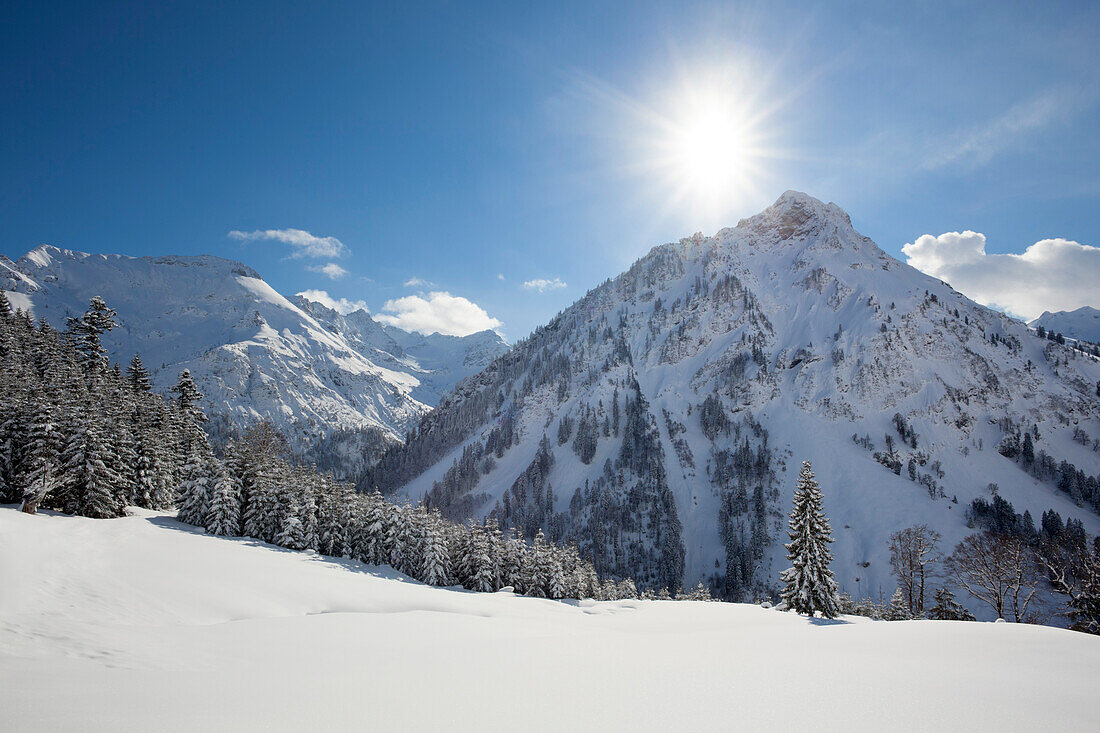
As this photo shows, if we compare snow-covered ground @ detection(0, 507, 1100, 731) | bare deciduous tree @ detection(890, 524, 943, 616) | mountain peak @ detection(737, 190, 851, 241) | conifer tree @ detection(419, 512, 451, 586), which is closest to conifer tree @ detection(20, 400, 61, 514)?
snow-covered ground @ detection(0, 507, 1100, 731)

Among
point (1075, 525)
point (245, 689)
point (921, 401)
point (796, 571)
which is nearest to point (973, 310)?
point (921, 401)

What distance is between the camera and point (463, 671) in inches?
365

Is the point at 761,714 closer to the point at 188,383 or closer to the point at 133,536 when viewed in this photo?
the point at 133,536

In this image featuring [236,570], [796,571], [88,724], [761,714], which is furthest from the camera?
[796,571]

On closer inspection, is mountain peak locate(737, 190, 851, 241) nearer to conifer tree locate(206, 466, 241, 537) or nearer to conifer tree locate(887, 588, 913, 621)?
conifer tree locate(887, 588, 913, 621)

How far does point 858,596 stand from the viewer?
8550 centimetres

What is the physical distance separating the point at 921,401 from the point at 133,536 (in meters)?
159

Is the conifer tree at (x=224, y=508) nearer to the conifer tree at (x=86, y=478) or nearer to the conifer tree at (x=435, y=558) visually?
the conifer tree at (x=86, y=478)

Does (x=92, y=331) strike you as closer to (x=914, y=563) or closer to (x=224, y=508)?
(x=224, y=508)

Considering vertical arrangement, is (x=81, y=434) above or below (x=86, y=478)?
above

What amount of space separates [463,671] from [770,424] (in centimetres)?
13957

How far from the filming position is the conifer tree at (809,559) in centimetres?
2880

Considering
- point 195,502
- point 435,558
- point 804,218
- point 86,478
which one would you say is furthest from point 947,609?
point 804,218

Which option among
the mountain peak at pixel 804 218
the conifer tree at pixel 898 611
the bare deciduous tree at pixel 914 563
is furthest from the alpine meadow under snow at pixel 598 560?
the mountain peak at pixel 804 218
